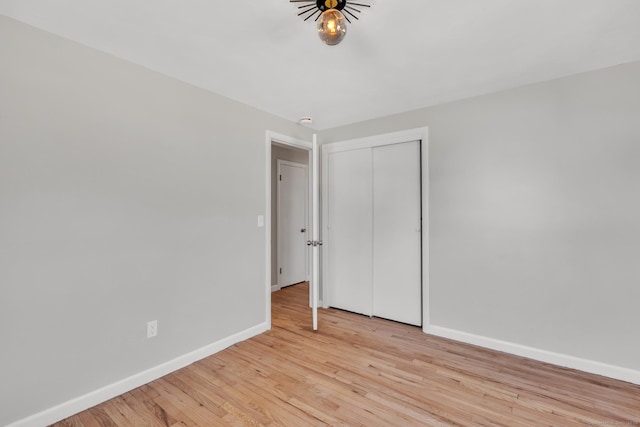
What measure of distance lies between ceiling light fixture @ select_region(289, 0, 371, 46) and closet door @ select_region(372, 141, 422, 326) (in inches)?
72.1

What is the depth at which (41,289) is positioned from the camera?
5.52 feet

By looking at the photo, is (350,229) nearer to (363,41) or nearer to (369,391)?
(369,391)

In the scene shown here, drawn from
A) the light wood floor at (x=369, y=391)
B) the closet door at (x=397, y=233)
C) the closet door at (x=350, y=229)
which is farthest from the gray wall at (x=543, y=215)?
the closet door at (x=350, y=229)

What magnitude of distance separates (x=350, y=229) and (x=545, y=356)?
2.13 m

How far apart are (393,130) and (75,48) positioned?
2717 mm

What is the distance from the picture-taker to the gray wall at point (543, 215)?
2.12 m

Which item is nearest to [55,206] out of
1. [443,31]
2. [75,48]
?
[75,48]

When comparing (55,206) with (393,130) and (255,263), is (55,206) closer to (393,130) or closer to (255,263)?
(255,263)

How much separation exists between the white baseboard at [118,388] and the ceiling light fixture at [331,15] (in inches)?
98.1

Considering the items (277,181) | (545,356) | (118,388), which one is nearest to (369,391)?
(545,356)

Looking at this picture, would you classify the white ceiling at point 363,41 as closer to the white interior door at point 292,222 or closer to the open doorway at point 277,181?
the open doorway at point 277,181

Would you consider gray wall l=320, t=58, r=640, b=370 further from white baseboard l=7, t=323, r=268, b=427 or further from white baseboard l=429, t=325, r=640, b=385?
white baseboard l=7, t=323, r=268, b=427

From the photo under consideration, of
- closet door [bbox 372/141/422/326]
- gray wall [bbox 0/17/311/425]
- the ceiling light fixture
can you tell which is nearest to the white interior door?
closet door [bbox 372/141/422/326]

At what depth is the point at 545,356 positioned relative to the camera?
2.37m
